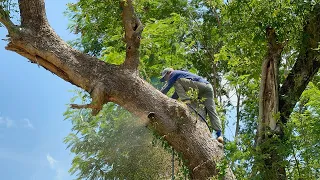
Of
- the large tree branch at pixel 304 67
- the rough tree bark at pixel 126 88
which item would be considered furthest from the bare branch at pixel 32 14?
the large tree branch at pixel 304 67

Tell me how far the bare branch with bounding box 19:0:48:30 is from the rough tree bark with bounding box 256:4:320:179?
3037 mm

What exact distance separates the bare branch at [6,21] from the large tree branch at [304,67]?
3.74 m

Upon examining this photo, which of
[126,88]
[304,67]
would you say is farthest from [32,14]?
[304,67]

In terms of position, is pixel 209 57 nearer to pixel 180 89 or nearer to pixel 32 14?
pixel 180 89

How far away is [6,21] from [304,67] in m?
4.15

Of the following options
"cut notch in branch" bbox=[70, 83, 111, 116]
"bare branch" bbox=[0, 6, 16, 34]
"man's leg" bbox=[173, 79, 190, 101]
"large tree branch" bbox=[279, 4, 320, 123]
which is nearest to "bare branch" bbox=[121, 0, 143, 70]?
"cut notch in branch" bbox=[70, 83, 111, 116]

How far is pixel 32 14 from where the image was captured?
5.95 meters

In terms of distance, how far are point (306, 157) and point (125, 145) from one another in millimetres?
3437

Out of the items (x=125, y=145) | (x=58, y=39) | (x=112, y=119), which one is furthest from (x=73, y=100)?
(x=58, y=39)

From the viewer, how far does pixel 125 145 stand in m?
8.44

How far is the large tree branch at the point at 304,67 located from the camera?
675 centimetres

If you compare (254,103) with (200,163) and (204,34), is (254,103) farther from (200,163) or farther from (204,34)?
(200,163)

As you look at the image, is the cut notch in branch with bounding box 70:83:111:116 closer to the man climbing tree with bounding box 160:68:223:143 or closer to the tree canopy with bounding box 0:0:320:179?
the tree canopy with bounding box 0:0:320:179

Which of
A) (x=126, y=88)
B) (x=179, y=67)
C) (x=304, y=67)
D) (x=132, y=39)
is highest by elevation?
(x=179, y=67)
